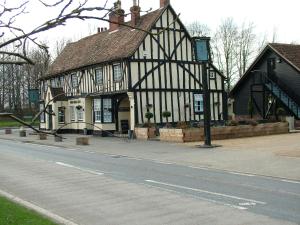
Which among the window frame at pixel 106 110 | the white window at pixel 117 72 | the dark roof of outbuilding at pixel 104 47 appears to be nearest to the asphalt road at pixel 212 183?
the dark roof of outbuilding at pixel 104 47

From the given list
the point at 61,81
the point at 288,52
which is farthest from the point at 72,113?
the point at 288,52

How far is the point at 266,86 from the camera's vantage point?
146 feet

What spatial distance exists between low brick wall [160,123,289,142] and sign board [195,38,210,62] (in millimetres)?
5540

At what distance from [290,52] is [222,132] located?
15254 mm

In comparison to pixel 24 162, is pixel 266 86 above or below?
above

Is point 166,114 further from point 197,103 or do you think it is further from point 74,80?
point 74,80

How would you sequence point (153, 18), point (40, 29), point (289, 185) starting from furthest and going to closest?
point (153, 18)
point (289, 185)
point (40, 29)

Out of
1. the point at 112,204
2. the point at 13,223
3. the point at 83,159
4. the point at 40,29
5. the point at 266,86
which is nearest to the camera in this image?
the point at 40,29

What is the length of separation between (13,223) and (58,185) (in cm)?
664

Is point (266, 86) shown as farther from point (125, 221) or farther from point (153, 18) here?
point (125, 221)

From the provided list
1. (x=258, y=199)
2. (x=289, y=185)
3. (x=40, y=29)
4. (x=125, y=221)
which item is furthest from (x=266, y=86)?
(x=40, y=29)

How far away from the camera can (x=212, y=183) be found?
14812 mm

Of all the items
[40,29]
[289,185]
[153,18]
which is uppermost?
[153,18]

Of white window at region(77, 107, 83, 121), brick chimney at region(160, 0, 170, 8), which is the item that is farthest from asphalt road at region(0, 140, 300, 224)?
white window at region(77, 107, 83, 121)
